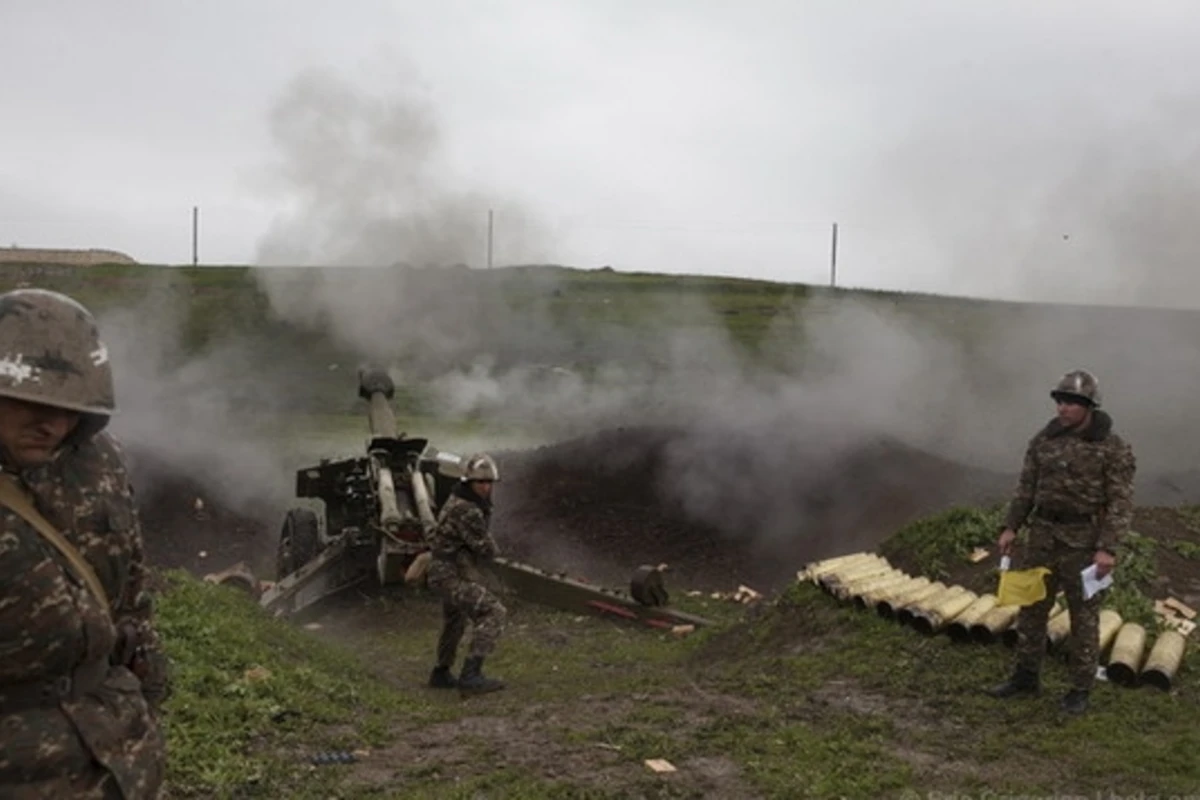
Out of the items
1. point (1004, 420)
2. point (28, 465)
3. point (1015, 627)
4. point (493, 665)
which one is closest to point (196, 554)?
point (493, 665)

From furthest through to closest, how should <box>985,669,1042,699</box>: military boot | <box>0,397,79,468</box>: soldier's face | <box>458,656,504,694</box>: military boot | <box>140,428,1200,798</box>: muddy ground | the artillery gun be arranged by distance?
the artillery gun → <box>458,656,504,694</box>: military boot → <box>985,669,1042,699</box>: military boot → <box>140,428,1200,798</box>: muddy ground → <box>0,397,79,468</box>: soldier's face

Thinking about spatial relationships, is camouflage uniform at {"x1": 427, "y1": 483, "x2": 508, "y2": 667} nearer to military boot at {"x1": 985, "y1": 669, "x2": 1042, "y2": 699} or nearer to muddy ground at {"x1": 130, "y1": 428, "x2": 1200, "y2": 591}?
military boot at {"x1": 985, "y1": 669, "x2": 1042, "y2": 699}

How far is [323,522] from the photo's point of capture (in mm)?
13953

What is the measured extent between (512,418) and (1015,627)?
16282 mm

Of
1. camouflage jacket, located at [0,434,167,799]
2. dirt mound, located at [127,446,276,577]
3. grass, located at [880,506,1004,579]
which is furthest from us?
dirt mound, located at [127,446,276,577]

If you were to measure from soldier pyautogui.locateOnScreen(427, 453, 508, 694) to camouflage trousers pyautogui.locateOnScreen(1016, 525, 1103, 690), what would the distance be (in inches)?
137

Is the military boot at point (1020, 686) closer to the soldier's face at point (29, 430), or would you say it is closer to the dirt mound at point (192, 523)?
the soldier's face at point (29, 430)

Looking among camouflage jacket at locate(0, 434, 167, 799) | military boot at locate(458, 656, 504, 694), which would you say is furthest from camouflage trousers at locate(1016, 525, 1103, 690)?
camouflage jacket at locate(0, 434, 167, 799)

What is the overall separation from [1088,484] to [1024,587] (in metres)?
0.67

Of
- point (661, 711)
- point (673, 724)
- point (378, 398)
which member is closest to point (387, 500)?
point (378, 398)

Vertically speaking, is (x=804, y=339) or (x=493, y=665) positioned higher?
(x=804, y=339)

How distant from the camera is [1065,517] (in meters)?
6.66

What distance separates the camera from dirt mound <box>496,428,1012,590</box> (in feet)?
48.6

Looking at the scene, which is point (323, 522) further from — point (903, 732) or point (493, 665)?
point (903, 732)
